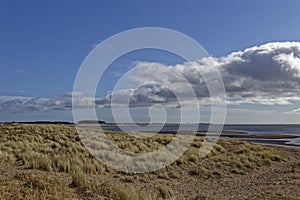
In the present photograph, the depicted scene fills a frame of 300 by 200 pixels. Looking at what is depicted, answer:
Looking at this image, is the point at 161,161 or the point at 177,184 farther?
the point at 161,161

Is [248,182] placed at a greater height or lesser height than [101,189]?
lesser

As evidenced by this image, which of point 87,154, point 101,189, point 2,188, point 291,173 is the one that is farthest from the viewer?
point 87,154

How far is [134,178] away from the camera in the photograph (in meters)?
13.5

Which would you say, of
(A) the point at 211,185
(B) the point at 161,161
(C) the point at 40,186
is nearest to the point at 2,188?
(C) the point at 40,186

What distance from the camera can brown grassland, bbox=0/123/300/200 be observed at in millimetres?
8594

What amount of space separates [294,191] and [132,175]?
6.18m

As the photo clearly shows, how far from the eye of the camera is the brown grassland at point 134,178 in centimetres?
859

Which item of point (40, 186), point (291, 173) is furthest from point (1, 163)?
point (291, 173)

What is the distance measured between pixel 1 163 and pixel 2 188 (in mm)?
7050

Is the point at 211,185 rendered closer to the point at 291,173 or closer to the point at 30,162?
the point at 291,173

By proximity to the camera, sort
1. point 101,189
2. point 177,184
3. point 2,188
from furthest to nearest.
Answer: point 177,184 < point 101,189 < point 2,188

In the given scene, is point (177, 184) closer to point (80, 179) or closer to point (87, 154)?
point (80, 179)

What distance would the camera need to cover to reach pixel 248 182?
14203 millimetres

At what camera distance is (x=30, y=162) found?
1441cm
